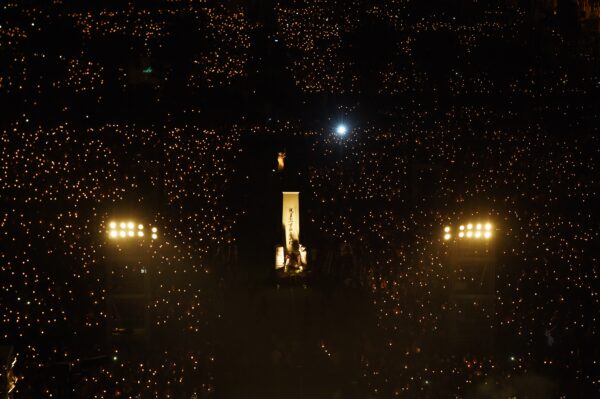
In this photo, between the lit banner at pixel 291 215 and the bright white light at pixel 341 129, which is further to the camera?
the lit banner at pixel 291 215

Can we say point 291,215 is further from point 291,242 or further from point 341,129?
point 341,129

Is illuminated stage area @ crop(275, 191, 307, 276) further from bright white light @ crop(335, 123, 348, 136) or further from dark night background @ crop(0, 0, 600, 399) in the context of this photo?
bright white light @ crop(335, 123, 348, 136)

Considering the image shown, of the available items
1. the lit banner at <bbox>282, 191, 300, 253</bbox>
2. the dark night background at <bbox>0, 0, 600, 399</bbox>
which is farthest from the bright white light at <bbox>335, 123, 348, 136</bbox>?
the lit banner at <bbox>282, 191, 300, 253</bbox>

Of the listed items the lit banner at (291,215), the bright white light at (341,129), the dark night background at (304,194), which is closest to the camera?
the dark night background at (304,194)

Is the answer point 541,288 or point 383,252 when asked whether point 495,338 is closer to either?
point 541,288

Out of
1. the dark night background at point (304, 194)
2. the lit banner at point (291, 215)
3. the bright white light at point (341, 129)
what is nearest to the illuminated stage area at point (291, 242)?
the lit banner at point (291, 215)

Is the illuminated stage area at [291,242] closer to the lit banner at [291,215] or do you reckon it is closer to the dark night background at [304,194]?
the lit banner at [291,215]

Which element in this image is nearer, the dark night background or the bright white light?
the dark night background
